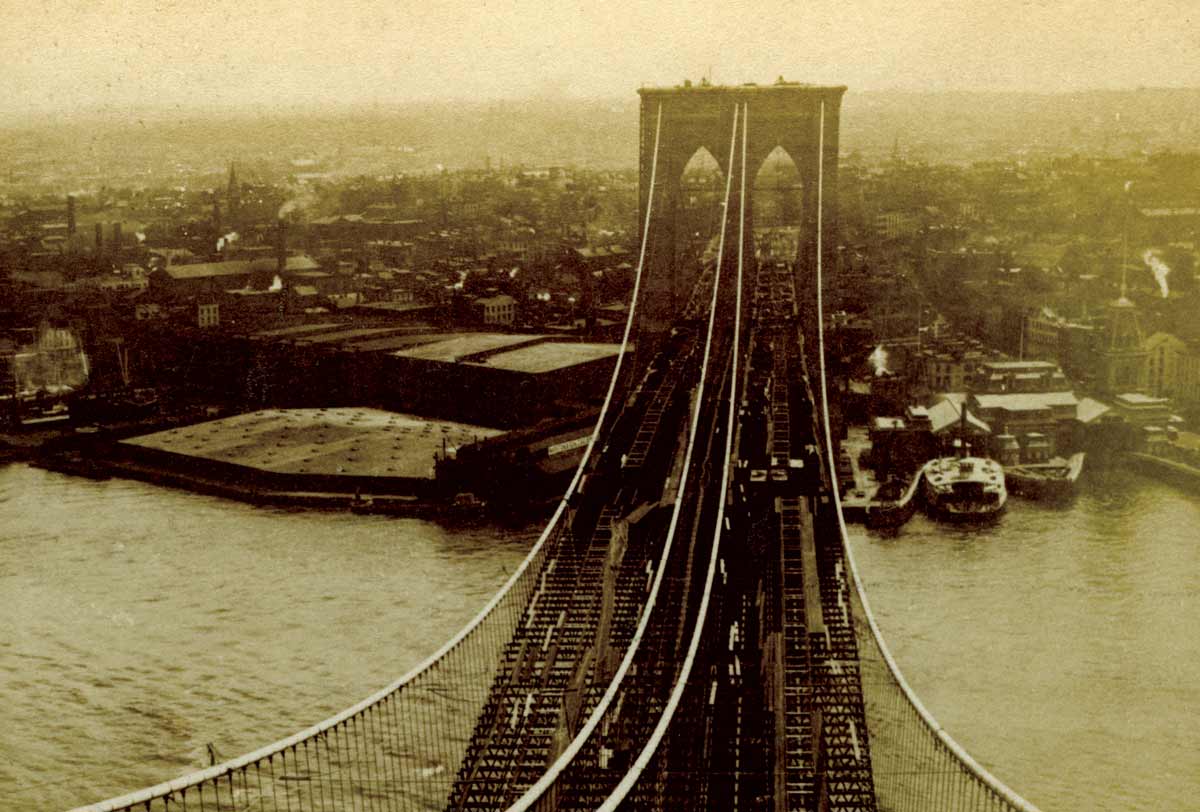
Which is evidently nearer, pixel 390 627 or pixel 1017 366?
pixel 390 627

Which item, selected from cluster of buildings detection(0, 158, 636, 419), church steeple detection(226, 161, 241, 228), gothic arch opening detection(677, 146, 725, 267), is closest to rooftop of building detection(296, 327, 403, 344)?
cluster of buildings detection(0, 158, 636, 419)

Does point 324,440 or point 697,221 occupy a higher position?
point 697,221

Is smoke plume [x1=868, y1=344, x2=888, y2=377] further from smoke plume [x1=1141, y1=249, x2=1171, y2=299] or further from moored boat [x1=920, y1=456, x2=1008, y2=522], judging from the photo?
moored boat [x1=920, y1=456, x2=1008, y2=522]

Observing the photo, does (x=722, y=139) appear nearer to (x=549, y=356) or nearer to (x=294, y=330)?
(x=549, y=356)

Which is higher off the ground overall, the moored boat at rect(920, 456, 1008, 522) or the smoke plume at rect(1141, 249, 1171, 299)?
the smoke plume at rect(1141, 249, 1171, 299)

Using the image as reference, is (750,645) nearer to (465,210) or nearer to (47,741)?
(47,741)

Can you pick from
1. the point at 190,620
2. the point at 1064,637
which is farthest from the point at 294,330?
the point at 1064,637

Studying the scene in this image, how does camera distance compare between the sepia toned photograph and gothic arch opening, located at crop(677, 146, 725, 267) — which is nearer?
the sepia toned photograph

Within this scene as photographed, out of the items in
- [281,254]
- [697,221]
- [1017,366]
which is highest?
[697,221]

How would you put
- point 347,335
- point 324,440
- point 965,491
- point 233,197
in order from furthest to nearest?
point 233,197
point 347,335
point 324,440
point 965,491
